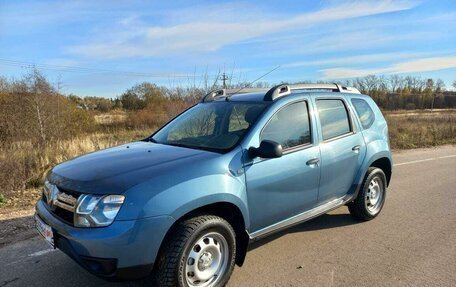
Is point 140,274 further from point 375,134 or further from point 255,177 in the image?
point 375,134

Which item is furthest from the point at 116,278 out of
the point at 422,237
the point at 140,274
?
the point at 422,237

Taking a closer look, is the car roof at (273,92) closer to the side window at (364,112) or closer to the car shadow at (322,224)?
the side window at (364,112)

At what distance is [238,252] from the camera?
12.3 feet

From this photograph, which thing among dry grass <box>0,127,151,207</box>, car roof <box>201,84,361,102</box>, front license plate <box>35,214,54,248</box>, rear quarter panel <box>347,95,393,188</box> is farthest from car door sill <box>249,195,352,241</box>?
dry grass <box>0,127,151,207</box>

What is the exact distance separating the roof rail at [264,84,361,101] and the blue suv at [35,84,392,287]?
16 mm

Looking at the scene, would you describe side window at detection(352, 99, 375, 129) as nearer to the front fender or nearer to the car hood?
the front fender

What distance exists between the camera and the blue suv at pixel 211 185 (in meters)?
2.97

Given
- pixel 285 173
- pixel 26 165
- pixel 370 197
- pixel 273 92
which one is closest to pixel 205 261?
pixel 285 173

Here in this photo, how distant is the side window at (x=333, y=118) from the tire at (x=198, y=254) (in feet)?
5.99

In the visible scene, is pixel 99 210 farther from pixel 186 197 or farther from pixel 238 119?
pixel 238 119

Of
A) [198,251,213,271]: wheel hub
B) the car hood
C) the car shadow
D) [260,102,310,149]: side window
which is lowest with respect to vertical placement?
the car shadow

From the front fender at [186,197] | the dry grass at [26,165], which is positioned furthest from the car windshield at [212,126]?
the dry grass at [26,165]

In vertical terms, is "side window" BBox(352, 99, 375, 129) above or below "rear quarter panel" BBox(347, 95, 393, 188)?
above

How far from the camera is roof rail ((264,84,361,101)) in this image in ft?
14.0
